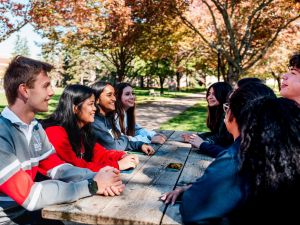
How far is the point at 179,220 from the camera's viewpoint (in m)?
1.83

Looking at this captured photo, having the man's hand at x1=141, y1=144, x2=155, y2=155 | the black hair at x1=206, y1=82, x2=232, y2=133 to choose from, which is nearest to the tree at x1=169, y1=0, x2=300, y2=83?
the black hair at x1=206, y1=82, x2=232, y2=133

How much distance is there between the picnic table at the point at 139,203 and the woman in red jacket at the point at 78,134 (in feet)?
0.94

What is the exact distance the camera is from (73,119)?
301 centimetres

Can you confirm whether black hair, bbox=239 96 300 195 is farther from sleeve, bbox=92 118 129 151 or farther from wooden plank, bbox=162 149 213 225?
sleeve, bbox=92 118 129 151

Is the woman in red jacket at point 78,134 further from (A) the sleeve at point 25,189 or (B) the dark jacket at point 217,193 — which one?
(B) the dark jacket at point 217,193

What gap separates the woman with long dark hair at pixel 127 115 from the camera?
4.55 meters

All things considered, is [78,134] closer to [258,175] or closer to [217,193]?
[217,193]

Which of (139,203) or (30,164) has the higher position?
(30,164)

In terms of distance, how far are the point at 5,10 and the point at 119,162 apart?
1014cm

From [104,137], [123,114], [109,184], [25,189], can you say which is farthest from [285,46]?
[25,189]

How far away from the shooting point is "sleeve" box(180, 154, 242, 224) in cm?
160

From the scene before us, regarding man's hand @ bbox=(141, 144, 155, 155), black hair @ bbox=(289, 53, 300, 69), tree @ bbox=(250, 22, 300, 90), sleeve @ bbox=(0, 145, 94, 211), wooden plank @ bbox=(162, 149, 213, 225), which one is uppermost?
tree @ bbox=(250, 22, 300, 90)

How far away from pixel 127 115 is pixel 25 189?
114 inches

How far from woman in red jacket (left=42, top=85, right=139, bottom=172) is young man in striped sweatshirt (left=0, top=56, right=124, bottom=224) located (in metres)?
0.23
